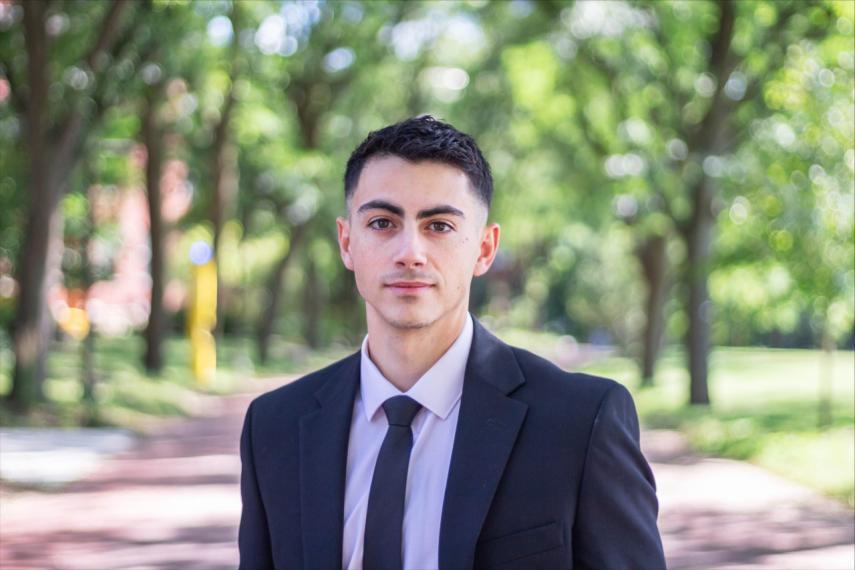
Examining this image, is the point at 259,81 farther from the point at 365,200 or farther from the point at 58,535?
the point at 365,200

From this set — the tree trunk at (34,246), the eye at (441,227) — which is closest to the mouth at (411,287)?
the eye at (441,227)

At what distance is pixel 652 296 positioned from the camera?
2927cm

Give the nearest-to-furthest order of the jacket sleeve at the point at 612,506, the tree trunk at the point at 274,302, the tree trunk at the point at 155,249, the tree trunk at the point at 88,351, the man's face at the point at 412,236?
the jacket sleeve at the point at 612,506 → the man's face at the point at 412,236 → the tree trunk at the point at 88,351 → the tree trunk at the point at 155,249 → the tree trunk at the point at 274,302

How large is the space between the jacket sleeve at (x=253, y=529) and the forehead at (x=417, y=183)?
715 mm

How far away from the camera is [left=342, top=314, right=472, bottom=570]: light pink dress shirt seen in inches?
115

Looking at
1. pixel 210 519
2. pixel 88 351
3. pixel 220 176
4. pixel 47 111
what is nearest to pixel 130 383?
pixel 88 351

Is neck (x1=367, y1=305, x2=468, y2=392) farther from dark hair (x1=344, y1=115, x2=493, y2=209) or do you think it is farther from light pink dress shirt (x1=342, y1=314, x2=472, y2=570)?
dark hair (x1=344, y1=115, x2=493, y2=209)

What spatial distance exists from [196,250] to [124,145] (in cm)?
309

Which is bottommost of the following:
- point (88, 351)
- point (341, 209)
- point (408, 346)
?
point (408, 346)

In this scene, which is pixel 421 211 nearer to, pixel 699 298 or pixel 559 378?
pixel 559 378

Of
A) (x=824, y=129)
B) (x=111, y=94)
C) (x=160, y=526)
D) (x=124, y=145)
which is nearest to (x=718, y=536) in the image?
(x=160, y=526)

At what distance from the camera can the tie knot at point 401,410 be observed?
9.84 feet

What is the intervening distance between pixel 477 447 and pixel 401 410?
0.67 ft

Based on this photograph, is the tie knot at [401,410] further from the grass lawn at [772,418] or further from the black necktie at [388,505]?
the grass lawn at [772,418]
